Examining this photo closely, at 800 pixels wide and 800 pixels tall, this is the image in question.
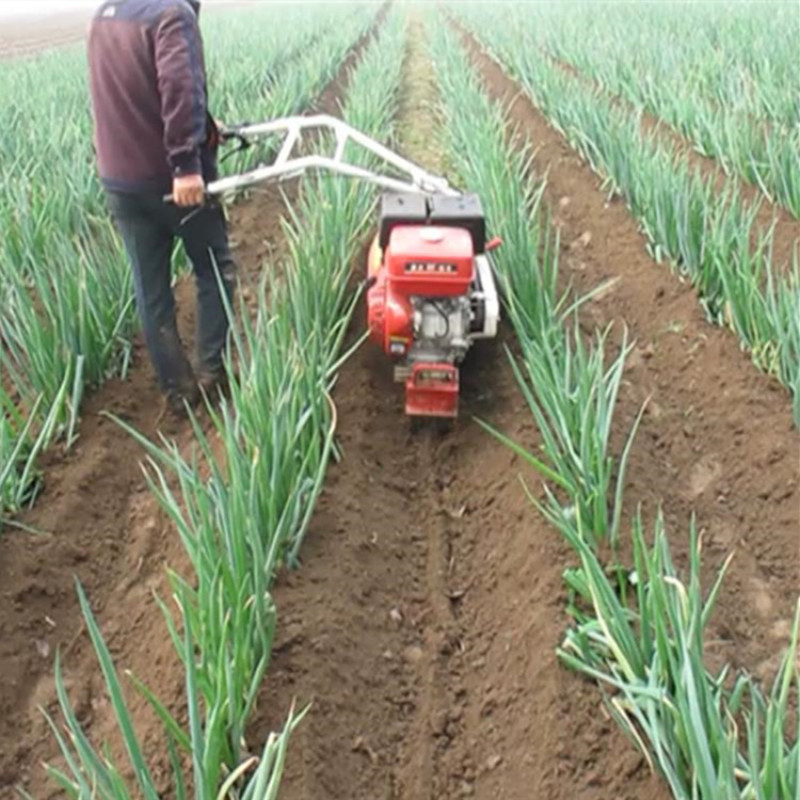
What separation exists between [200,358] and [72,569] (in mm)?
993

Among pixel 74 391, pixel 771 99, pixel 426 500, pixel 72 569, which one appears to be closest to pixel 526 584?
pixel 426 500

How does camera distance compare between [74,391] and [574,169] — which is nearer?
[74,391]

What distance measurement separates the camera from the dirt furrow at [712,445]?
216 centimetres

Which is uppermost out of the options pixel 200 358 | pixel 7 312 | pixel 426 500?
pixel 7 312

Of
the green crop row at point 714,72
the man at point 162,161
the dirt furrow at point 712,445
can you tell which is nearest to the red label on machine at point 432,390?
the dirt furrow at point 712,445

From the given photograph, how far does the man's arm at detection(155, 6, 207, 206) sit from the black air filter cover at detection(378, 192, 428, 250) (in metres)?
A: 0.53

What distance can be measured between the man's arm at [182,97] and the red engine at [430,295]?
0.57m

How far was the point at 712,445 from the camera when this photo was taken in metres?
2.83

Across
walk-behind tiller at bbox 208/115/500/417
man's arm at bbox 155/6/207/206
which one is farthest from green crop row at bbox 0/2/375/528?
walk-behind tiller at bbox 208/115/500/417

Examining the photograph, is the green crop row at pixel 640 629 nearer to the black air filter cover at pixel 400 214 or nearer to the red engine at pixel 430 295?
the red engine at pixel 430 295

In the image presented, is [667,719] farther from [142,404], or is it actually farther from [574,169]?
[574,169]

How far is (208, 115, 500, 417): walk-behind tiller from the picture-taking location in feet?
8.70

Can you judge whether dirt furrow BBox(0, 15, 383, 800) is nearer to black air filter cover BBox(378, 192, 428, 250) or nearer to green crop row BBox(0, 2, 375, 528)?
green crop row BBox(0, 2, 375, 528)

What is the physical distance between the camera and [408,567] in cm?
245
